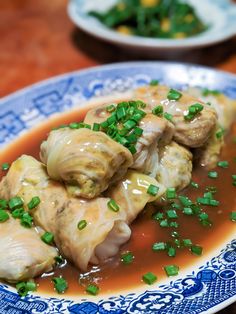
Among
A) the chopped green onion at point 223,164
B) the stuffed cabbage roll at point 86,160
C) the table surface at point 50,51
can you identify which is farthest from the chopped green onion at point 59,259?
the table surface at point 50,51

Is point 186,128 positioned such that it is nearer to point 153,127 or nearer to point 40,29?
point 153,127

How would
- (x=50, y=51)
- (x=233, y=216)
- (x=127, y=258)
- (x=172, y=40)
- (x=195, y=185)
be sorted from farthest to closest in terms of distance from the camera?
(x=50, y=51) < (x=172, y=40) < (x=195, y=185) < (x=233, y=216) < (x=127, y=258)

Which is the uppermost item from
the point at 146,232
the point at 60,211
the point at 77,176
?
the point at 77,176

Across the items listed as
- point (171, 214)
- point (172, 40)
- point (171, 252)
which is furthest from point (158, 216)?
point (172, 40)

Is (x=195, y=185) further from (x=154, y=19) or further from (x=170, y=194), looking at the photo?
(x=154, y=19)

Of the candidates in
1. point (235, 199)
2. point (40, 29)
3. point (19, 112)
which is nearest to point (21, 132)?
point (19, 112)

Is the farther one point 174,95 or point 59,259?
point 174,95

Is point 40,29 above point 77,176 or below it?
below
